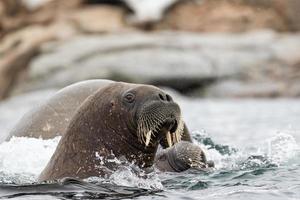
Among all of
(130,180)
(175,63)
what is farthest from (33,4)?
(130,180)

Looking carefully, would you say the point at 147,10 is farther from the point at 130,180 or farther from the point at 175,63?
the point at 130,180

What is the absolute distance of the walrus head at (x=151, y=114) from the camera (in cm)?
702

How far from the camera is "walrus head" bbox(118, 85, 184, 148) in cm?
702

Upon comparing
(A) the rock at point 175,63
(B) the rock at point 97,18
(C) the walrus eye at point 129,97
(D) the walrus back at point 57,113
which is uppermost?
(B) the rock at point 97,18

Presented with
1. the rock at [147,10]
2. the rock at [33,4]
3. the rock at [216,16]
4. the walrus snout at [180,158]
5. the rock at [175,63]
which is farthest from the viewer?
the rock at [216,16]

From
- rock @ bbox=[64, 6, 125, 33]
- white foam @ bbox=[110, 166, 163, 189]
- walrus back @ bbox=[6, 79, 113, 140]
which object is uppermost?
rock @ bbox=[64, 6, 125, 33]

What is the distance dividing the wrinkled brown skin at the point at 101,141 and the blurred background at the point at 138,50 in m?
17.1

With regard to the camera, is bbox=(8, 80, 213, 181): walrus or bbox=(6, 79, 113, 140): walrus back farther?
bbox=(6, 79, 113, 140): walrus back

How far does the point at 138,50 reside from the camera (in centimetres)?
2661

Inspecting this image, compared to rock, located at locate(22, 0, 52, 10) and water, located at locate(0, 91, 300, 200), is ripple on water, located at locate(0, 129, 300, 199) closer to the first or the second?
water, located at locate(0, 91, 300, 200)

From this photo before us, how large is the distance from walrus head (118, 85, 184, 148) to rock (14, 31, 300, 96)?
57.0 ft

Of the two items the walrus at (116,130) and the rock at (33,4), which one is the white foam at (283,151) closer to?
the walrus at (116,130)

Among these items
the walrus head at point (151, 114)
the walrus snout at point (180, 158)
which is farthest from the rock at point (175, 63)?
the walrus head at point (151, 114)

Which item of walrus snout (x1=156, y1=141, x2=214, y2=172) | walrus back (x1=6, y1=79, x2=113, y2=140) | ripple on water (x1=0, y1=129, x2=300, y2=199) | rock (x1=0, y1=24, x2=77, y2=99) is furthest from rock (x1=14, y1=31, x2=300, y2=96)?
walrus snout (x1=156, y1=141, x2=214, y2=172)
